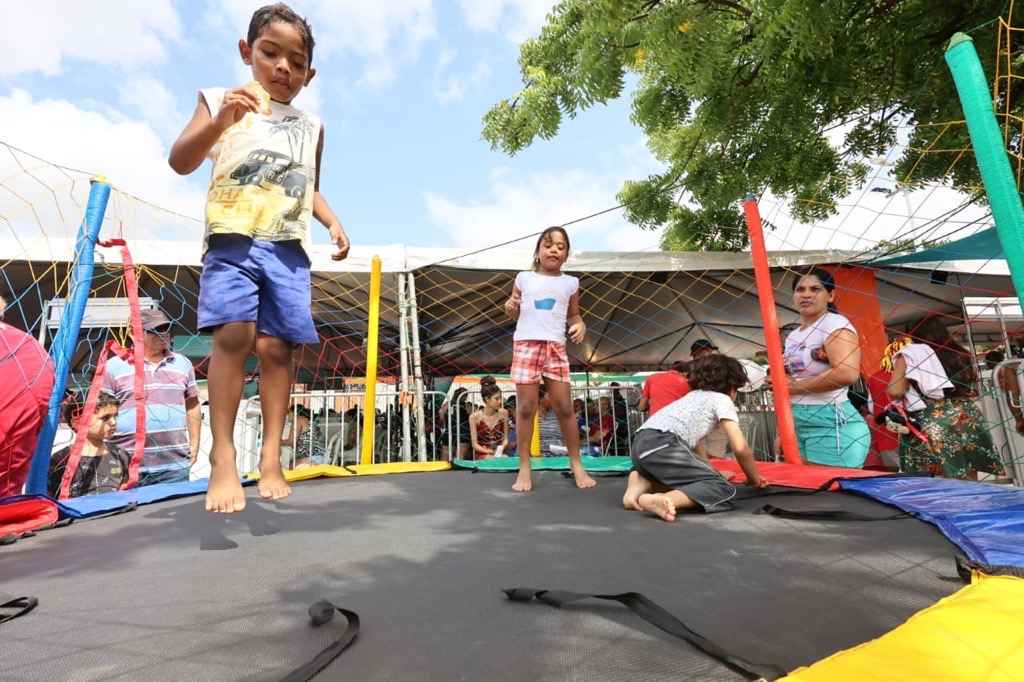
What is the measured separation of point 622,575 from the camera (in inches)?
43.9

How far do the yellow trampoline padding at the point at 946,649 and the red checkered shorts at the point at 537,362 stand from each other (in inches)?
72.5

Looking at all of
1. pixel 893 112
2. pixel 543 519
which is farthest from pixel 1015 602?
pixel 893 112

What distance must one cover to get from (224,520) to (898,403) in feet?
13.6

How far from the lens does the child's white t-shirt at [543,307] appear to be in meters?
2.64

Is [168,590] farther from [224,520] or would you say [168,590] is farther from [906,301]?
[906,301]

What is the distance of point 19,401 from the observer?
1.85 metres

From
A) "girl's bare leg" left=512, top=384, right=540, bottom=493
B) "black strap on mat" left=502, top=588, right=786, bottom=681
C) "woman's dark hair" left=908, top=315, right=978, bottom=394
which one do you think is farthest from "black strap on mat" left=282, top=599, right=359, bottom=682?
"woman's dark hair" left=908, top=315, right=978, bottom=394

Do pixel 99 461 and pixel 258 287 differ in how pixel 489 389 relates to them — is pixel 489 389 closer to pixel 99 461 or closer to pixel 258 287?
pixel 99 461

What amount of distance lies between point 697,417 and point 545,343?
79 cm

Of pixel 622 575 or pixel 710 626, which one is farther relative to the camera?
pixel 622 575

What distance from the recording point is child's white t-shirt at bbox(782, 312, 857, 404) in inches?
101

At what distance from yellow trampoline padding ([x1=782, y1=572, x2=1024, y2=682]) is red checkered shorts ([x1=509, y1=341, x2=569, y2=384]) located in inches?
72.5

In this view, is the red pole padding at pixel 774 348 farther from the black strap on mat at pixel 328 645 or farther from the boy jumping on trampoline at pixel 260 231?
the black strap on mat at pixel 328 645

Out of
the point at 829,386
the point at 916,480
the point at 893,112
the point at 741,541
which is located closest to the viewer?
the point at 741,541
